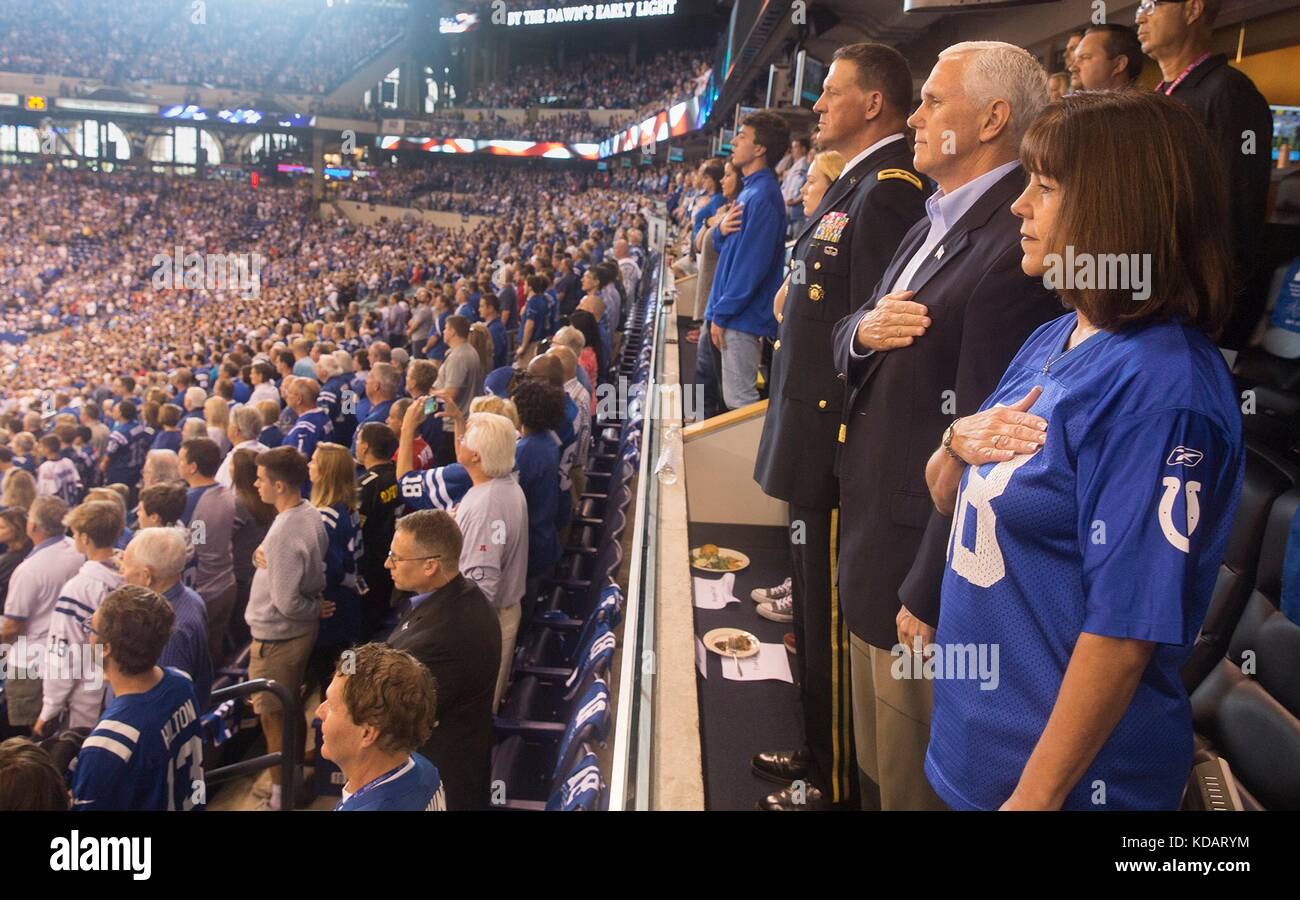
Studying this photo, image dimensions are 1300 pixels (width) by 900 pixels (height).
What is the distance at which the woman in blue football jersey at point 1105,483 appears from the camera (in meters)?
1.05

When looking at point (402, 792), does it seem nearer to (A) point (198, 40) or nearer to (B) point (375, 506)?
(B) point (375, 506)

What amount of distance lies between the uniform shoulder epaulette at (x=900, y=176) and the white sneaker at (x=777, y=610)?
5.09ft

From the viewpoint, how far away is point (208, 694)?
3373 millimetres

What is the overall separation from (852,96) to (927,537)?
1.18 meters

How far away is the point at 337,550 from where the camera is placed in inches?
152

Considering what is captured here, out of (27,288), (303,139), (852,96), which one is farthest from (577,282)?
(303,139)

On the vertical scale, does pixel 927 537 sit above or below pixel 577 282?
below

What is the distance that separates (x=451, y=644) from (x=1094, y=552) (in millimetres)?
1906

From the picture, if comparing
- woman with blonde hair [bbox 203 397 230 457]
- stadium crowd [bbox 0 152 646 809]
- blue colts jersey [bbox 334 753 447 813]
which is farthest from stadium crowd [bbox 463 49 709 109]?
blue colts jersey [bbox 334 753 447 813]

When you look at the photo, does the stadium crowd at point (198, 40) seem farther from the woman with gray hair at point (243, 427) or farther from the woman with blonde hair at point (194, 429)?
the woman with gray hair at point (243, 427)

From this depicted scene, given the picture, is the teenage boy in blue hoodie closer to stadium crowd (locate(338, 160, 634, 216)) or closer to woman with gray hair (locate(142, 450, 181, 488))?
woman with gray hair (locate(142, 450, 181, 488))

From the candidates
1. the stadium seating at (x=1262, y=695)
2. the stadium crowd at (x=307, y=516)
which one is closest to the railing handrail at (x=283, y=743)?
the stadium crowd at (x=307, y=516)

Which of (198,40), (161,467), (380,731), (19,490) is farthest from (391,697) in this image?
(198,40)
